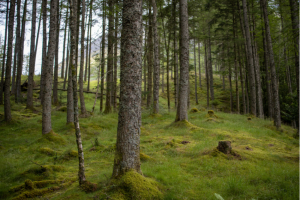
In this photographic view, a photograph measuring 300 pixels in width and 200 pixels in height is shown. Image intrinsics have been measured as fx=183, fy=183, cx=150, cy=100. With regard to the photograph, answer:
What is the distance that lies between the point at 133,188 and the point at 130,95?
72.4 inches

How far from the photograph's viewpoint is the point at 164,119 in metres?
13.6

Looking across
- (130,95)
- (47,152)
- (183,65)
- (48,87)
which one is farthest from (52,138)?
(183,65)

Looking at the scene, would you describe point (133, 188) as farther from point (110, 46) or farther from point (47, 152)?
point (110, 46)

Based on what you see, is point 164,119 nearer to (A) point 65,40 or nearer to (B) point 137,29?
(B) point 137,29

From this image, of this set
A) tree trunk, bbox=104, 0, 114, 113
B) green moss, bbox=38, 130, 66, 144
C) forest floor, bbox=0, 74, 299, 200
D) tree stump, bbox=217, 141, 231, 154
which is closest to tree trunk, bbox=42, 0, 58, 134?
green moss, bbox=38, 130, 66, 144

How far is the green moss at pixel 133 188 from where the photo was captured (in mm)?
Result: 3449

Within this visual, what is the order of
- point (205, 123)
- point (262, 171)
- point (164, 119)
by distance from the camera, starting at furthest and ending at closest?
point (164, 119), point (205, 123), point (262, 171)

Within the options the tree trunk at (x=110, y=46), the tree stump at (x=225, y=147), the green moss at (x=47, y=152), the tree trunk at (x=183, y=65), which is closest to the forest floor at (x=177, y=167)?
the green moss at (x=47, y=152)

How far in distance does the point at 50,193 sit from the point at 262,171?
524cm

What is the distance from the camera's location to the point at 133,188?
11.5 ft

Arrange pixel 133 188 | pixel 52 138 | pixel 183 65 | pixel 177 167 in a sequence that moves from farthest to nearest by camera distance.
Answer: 1. pixel 183 65
2. pixel 52 138
3. pixel 177 167
4. pixel 133 188

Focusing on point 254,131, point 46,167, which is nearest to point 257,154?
point 254,131

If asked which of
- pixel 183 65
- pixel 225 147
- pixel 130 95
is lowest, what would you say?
pixel 225 147

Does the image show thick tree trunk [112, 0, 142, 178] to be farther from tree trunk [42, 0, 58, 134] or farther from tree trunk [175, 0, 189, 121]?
tree trunk [42, 0, 58, 134]
